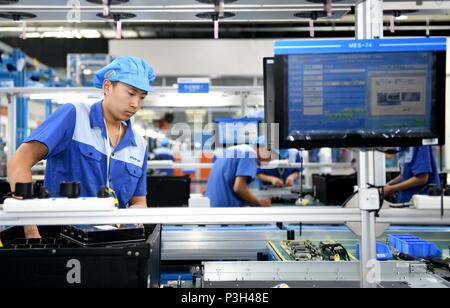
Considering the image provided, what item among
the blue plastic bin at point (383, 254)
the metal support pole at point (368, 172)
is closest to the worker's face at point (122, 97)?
the metal support pole at point (368, 172)

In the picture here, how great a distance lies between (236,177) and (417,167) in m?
1.45

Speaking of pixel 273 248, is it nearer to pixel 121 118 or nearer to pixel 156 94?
pixel 121 118

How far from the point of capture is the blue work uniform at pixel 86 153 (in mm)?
1957

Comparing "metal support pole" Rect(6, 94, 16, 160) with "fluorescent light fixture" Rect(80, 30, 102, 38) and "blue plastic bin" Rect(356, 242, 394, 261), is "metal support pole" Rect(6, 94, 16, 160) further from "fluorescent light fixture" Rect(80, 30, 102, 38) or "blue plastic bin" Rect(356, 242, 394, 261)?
"fluorescent light fixture" Rect(80, 30, 102, 38)

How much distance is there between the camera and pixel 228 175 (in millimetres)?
3529

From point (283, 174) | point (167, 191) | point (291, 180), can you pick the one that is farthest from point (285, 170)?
point (167, 191)

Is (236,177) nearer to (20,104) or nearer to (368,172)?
(368,172)

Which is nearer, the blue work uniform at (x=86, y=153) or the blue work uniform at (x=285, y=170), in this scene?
the blue work uniform at (x=86, y=153)

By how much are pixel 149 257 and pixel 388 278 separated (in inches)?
33.3

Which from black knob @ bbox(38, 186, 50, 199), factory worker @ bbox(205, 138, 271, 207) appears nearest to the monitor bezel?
black knob @ bbox(38, 186, 50, 199)

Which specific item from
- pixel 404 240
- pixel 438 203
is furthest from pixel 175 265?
pixel 438 203

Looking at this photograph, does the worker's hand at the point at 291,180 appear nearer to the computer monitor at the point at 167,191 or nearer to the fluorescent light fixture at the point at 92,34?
the computer monitor at the point at 167,191

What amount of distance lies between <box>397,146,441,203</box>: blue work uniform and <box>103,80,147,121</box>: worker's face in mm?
2371

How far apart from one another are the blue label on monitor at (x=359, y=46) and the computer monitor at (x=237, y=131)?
2.03 meters
